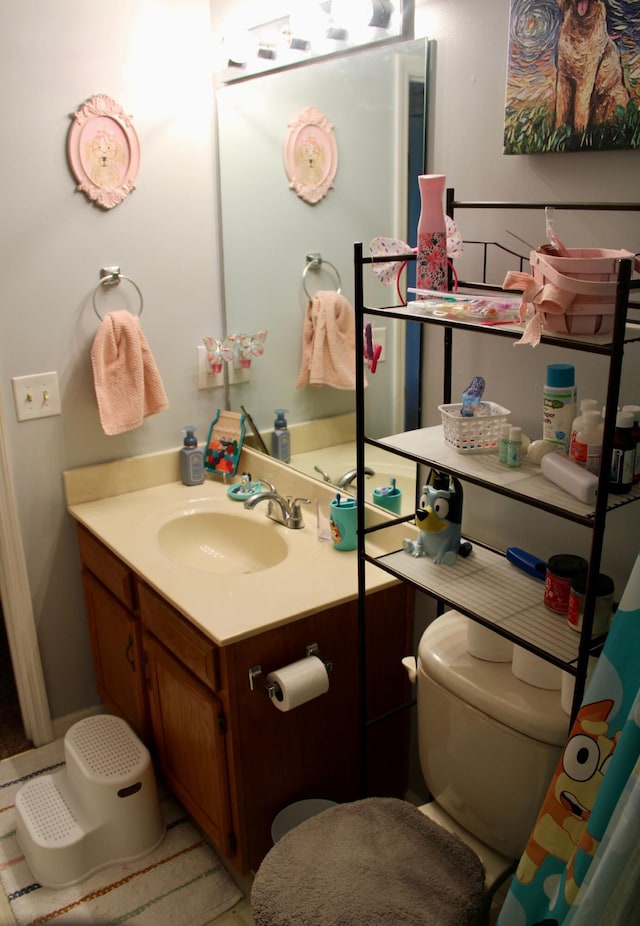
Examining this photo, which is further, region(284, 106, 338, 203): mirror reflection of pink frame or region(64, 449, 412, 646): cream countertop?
region(284, 106, 338, 203): mirror reflection of pink frame

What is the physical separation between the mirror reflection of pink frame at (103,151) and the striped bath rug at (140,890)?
5.70 ft

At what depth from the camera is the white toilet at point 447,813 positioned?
1380 mm

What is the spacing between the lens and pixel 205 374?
8.09ft

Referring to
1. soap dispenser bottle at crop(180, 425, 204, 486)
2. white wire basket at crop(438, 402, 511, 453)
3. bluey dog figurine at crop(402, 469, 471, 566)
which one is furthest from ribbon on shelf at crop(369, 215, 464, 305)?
soap dispenser bottle at crop(180, 425, 204, 486)

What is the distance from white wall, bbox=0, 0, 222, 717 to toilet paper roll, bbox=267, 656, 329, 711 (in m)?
0.99

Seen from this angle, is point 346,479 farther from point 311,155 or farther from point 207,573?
point 311,155

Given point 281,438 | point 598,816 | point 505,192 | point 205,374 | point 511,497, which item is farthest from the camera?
point 205,374

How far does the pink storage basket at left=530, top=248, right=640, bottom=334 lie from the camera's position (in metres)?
1.12

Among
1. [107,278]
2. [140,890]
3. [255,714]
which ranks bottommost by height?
[140,890]

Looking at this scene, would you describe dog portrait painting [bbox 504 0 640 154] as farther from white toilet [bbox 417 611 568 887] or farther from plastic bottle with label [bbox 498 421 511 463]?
white toilet [bbox 417 611 568 887]

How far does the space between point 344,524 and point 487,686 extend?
62 cm

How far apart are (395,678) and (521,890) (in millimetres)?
768

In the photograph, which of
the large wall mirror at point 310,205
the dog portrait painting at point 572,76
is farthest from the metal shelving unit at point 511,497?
the large wall mirror at point 310,205

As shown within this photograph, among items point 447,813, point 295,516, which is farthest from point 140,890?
point 295,516
